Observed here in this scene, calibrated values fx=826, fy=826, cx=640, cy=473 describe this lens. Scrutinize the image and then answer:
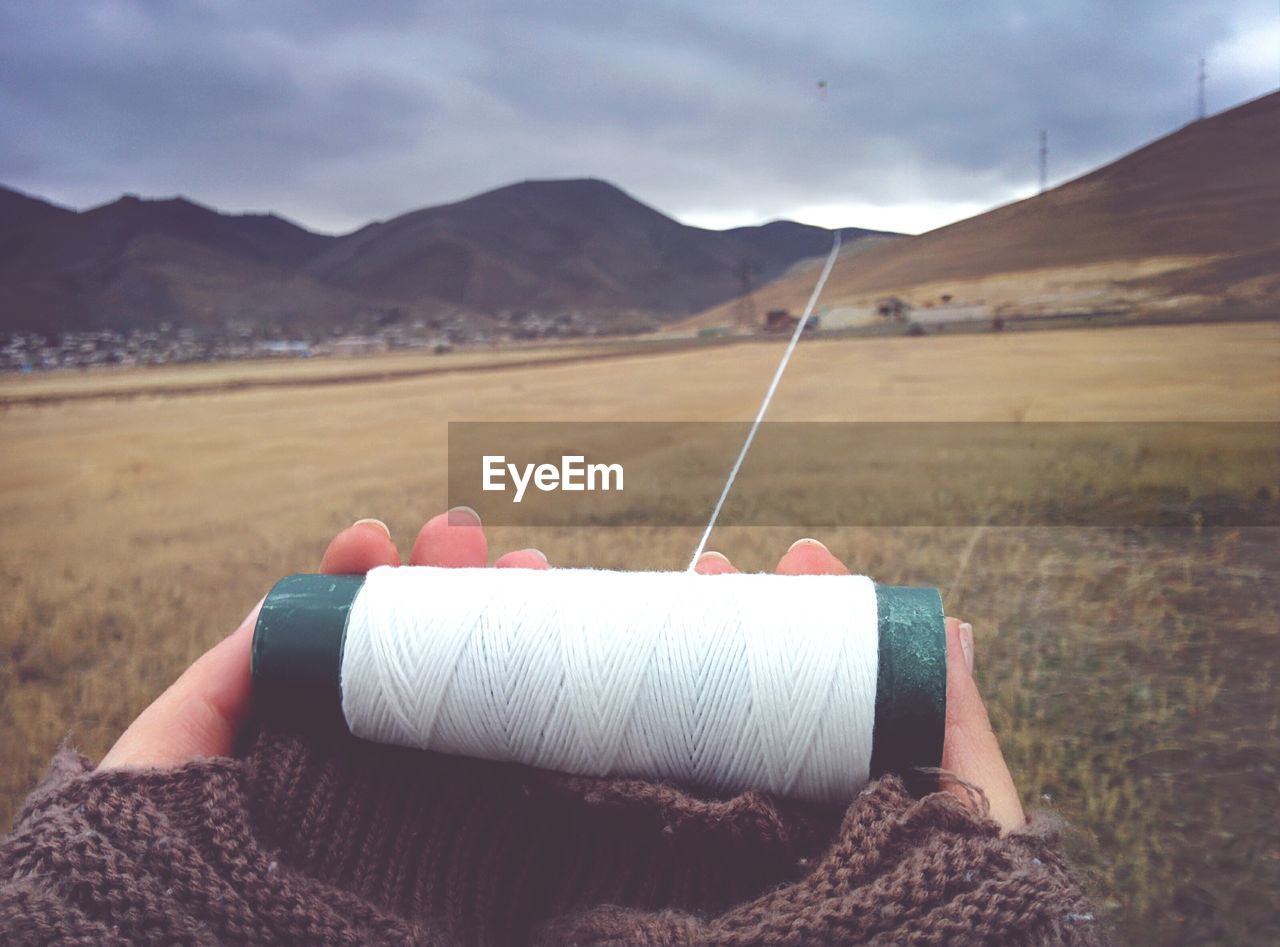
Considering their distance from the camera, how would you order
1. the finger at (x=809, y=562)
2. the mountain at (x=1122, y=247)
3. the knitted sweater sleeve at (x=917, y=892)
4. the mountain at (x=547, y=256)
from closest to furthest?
the knitted sweater sleeve at (x=917, y=892)
the finger at (x=809, y=562)
the mountain at (x=1122, y=247)
the mountain at (x=547, y=256)

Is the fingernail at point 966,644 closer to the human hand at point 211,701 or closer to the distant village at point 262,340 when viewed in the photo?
the human hand at point 211,701

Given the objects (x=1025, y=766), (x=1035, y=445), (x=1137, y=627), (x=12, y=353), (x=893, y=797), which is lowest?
(x=1025, y=766)

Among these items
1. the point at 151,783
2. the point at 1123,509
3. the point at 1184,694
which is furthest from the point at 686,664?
the point at 1123,509

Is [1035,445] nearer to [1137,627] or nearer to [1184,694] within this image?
[1137,627]

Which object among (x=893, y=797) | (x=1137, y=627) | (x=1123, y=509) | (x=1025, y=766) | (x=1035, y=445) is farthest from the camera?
(x=1035, y=445)

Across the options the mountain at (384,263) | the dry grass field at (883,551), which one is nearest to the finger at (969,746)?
the dry grass field at (883,551)

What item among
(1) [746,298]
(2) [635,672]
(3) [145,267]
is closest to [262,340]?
A: (3) [145,267]

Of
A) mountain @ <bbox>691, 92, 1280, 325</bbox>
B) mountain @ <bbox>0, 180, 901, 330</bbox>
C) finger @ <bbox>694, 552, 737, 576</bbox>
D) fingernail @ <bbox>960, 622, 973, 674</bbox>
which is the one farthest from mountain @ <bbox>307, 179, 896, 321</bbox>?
fingernail @ <bbox>960, 622, 973, 674</bbox>
